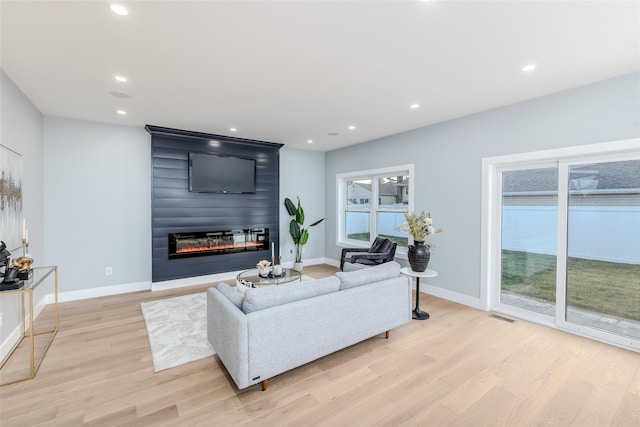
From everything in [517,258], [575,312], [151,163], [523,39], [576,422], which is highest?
[523,39]

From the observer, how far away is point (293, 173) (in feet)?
21.2

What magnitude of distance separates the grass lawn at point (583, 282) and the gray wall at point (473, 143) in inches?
18.1

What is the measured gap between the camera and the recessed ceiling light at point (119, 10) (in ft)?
5.97

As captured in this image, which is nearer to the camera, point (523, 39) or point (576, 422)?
point (576, 422)

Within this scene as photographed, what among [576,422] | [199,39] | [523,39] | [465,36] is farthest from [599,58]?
[199,39]

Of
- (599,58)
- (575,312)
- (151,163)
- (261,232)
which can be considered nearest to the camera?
(599,58)

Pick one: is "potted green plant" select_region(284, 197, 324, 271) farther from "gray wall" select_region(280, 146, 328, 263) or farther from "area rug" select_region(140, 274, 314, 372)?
"area rug" select_region(140, 274, 314, 372)

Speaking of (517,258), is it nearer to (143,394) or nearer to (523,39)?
(523,39)

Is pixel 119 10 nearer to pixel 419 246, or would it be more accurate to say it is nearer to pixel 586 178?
pixel 419 246

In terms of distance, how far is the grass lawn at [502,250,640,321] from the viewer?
2895 mm

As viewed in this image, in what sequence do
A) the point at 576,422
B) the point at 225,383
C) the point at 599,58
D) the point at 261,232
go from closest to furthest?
the point at 576,422 → the point at 225,383 → the point at 599,58 → the point at 261,232

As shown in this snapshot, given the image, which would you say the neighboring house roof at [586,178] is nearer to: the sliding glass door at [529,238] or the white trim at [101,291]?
the sliding glass door at [529,238]

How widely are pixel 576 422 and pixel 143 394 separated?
312 cm

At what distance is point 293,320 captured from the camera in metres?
2.27
